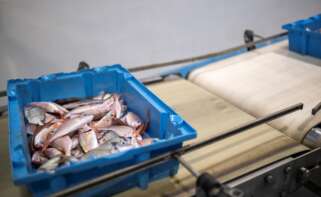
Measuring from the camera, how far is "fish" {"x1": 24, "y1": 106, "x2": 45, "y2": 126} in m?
0.92

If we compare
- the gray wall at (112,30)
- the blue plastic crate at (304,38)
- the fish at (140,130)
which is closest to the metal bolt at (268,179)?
the fish at (140,130)

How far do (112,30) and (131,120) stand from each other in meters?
0.96

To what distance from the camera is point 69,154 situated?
2.63ft

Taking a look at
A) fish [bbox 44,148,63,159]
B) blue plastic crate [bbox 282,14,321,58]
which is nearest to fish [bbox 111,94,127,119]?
fish [bbox 44,148,63,159]

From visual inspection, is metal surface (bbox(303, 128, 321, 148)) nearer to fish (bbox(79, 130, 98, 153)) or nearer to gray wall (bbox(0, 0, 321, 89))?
fish (bbox(79, 130, 98, 153))

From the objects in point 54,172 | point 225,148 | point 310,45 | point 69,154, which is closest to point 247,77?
point 310,45

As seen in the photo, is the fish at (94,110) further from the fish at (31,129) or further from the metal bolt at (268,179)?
the metal bolt at (268,179)

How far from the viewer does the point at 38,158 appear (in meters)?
0.78

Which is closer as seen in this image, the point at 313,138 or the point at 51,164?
the point at 51,164

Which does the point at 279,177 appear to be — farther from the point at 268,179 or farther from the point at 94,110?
the point at 94,110

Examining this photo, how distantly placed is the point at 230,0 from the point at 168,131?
153 centimetres

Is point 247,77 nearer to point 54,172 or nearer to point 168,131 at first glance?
point 168,131

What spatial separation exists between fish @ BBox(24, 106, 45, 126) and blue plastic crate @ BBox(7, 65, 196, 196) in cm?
3

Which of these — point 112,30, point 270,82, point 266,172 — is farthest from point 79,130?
point 112,30
